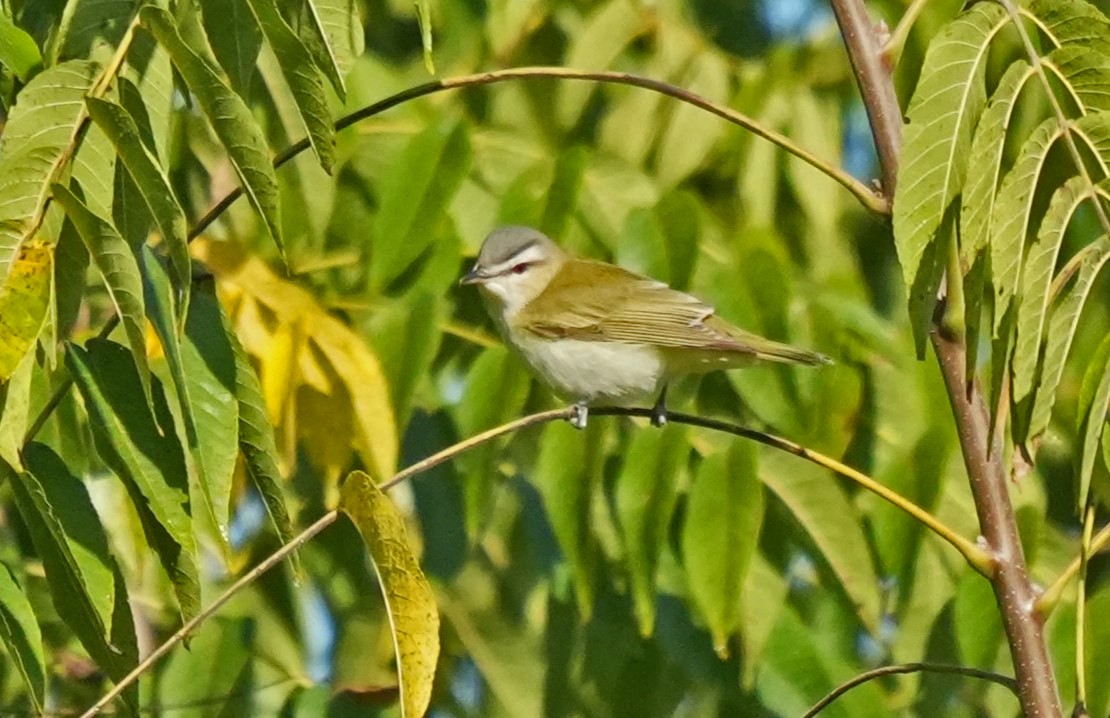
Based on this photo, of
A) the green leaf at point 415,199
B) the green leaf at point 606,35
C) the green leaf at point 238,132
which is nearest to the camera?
the green leaf at point 238,132

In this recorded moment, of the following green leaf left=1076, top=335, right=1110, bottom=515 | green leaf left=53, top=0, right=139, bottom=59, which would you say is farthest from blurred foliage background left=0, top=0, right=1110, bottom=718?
green leaf left=1076, top=335, right=1110, bottom=515

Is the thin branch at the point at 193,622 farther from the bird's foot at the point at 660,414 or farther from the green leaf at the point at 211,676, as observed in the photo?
the green leaf at the point at 211,676

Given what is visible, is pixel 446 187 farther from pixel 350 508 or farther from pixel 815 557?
pixel 350 508

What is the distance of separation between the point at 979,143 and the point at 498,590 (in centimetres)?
204

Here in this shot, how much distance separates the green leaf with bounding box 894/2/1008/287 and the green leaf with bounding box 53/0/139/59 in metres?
0.89

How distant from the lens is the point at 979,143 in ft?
5.73

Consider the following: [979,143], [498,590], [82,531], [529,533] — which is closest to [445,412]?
[529,533]

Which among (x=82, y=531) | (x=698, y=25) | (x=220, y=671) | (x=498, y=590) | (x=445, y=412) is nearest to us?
(x=82, y=531)

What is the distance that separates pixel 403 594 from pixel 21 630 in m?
0.41

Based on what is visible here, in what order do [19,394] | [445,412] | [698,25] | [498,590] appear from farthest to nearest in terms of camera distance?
[698,25]
[498,590]
[445,412]
[19,394]

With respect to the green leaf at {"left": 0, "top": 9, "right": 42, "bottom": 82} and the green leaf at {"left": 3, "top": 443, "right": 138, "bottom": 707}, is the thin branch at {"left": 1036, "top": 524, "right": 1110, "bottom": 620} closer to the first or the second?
the green leaf at {"left": 3, "top": 443, "right": 138, "bottom": 707}

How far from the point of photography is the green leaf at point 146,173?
1642mm

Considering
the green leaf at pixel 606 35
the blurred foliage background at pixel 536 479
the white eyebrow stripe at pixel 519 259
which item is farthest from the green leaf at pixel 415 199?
the green leaf at pixel 606 35

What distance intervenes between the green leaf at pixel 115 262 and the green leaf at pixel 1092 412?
914mm
